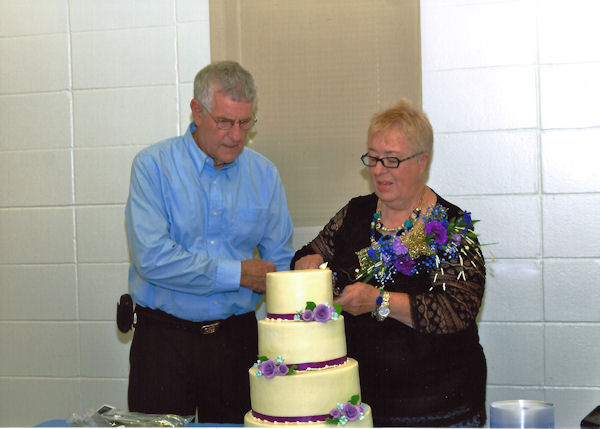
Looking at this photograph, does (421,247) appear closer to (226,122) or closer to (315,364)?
(315,364)

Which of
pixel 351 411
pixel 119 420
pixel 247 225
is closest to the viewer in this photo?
pixel 351 411

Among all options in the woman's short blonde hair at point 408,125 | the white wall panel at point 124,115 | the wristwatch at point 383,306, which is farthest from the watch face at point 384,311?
the white wall panel at point 124,115

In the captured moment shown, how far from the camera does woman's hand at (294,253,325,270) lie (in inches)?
102

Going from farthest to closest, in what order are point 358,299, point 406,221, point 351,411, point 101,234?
point 101,234 → point 406,221 → point 358,299 → point 351,411

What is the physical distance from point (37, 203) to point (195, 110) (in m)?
1.34

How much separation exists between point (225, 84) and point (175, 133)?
865 mm

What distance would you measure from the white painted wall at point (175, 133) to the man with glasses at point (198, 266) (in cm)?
68

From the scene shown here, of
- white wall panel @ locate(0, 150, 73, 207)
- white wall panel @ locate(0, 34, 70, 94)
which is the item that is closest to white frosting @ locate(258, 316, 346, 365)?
white wall panel @ locate(0, 150, 73, 207)

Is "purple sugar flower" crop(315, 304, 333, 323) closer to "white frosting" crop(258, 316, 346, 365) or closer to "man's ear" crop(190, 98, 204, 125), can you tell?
"white frosting" crop(258, 316, 346, 365)

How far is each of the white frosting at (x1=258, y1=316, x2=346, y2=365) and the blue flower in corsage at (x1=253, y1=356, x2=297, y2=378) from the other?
30 mm

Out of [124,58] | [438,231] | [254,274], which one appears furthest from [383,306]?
[124,58]

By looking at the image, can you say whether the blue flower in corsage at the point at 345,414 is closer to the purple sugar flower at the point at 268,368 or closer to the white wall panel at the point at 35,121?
the purple sugar flower at the point at 268,368

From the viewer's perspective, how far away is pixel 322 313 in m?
1.93

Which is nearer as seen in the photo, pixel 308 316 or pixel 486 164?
pixel 308 316
